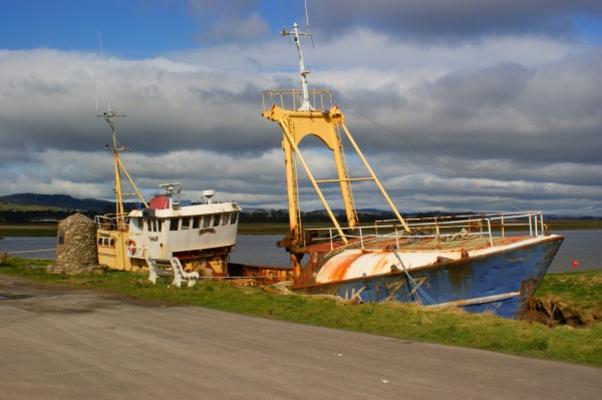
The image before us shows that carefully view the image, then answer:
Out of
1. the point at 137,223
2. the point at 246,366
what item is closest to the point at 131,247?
the point at 137,223

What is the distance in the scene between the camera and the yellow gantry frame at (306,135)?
26750 mm

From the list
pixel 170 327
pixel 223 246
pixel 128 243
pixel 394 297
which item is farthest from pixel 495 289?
pixel 128 243

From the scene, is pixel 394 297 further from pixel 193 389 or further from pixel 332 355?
pixel 193 389

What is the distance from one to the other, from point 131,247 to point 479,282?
68.6ft

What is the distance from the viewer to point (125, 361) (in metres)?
10.2

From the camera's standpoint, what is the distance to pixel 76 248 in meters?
29.5

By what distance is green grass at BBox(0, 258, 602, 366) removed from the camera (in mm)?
11695

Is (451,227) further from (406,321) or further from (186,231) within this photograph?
(186,231)

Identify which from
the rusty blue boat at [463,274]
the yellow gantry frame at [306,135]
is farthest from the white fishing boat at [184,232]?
the rusty blue boat at [463,274]

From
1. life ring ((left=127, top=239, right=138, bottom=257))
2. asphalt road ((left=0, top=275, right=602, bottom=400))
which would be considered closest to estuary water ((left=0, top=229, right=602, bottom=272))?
life ring ((left=127, top=239, right=138, bottom=257))

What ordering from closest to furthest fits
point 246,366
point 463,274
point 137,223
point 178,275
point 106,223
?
point 246,366
point 463,274
point 178,275
point 137,223
point 106,223

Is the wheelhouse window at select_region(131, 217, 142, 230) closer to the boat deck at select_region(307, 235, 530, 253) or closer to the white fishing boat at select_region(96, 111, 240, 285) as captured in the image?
the white fishing boat at select_region(96, 111, 240, 285)

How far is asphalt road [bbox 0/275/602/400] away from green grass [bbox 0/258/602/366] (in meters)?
0.87

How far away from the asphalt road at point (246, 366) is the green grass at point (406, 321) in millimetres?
866
